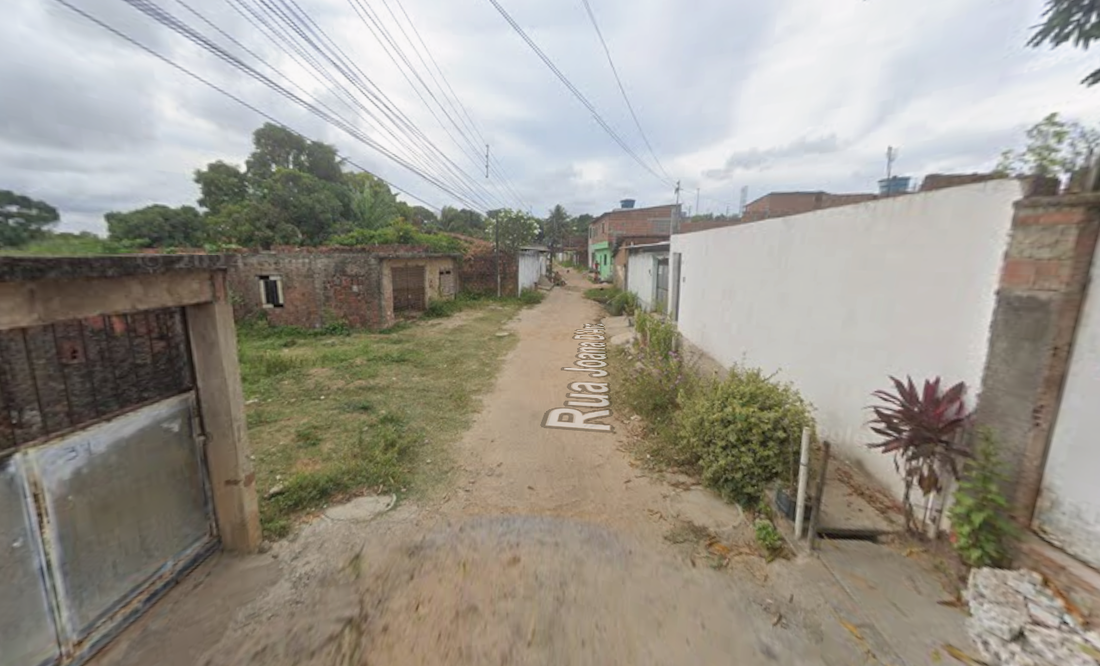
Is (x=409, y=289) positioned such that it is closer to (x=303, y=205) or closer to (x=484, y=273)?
(x=484, y=273)

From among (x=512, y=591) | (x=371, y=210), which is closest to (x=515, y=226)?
(x=371, y=210)

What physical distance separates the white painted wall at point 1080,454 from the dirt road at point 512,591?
1583 millimetres

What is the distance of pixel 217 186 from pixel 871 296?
107ft

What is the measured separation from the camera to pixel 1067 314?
2.32 m

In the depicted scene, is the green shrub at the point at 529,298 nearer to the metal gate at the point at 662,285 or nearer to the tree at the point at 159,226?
the metal gate at the point at 662,285

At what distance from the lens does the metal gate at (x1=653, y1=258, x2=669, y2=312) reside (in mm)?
12742

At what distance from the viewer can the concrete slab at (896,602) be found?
2.35 meters

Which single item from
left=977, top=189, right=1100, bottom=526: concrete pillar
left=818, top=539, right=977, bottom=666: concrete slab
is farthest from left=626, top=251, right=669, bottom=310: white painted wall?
left=818, top=539, right=977, bottom=666: concrete slab

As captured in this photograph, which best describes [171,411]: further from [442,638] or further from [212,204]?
[212,204]

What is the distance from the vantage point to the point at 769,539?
10.7ft

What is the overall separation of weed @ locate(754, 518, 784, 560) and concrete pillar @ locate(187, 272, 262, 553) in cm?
415

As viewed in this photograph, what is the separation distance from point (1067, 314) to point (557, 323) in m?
12.7

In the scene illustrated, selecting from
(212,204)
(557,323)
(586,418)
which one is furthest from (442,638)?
(212,204)

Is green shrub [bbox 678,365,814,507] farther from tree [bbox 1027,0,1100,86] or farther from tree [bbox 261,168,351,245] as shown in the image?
tree [bbox 261,168,351,245]
